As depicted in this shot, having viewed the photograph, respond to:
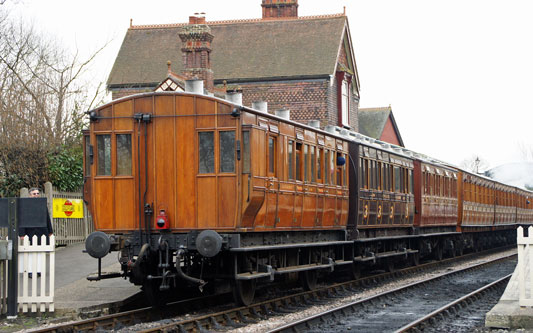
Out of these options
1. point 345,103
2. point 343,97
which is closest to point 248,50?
point 343,97

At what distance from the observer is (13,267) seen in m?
12.0

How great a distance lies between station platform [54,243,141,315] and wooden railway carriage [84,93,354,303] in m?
0.93

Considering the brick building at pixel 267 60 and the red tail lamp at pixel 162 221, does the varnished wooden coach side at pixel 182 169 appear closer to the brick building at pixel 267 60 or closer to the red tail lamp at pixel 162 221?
the red tail lamp at pixel 162 221

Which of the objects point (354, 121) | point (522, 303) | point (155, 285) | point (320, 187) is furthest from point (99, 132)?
point (354, 121)

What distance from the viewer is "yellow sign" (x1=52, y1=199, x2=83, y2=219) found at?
2167cm

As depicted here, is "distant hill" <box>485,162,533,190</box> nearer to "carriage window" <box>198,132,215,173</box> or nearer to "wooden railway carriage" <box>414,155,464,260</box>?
"wooden railway carriage" <box>414,155,464,260</box>

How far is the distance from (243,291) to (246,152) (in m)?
2.39

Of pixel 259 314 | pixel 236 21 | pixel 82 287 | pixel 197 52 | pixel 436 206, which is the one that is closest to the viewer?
pixel 259 314

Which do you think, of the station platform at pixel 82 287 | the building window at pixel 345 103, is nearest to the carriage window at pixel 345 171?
the station platform at pixel 82 287

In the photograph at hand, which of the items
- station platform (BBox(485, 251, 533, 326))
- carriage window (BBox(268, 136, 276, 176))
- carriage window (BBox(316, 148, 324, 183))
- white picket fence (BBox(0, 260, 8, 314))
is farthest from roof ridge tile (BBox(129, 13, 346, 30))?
station platform (BBox(485, 251, 533, 326))

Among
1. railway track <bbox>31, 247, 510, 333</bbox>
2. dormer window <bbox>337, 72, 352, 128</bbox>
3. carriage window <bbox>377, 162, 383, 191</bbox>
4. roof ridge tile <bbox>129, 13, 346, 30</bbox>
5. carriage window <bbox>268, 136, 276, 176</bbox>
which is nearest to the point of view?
railway track <bbox>31, 247, 510, 333</bbox>

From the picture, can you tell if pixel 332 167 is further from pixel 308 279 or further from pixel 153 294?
pixel 153 294

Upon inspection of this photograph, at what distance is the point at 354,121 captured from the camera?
4059 cm

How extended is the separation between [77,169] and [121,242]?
1151 cm
